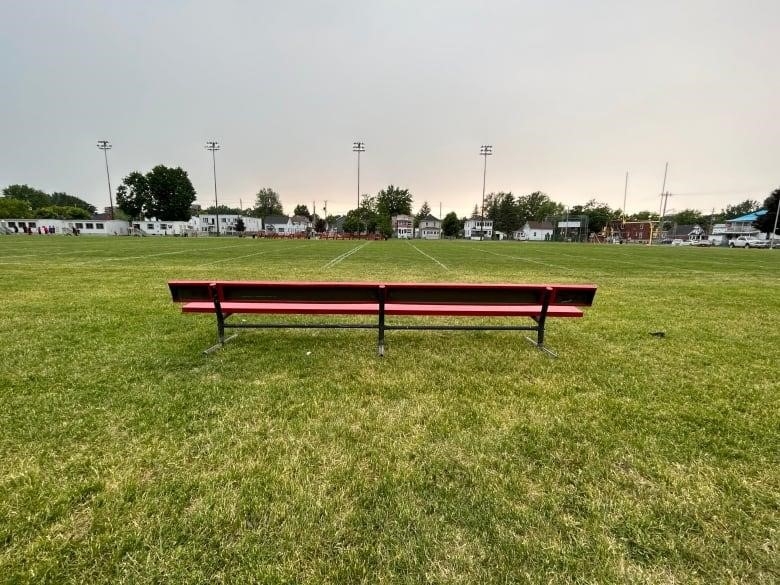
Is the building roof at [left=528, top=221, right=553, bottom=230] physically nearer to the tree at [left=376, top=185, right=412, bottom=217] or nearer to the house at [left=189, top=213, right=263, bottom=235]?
the tree at [left=376, top=185, right=412, bottom=217]

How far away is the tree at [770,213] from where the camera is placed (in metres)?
64.4

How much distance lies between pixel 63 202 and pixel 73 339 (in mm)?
169525

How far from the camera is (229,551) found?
1938 millimetres

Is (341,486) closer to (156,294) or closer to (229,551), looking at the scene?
(229,551)

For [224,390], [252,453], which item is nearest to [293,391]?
[224,390]

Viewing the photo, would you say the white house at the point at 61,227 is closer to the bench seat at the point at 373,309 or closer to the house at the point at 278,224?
the house at the point at 278,224

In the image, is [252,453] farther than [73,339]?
No

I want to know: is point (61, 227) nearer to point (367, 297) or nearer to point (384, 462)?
point (367, 297)

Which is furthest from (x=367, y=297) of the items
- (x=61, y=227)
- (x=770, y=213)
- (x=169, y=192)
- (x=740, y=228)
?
(x=740, y=228)

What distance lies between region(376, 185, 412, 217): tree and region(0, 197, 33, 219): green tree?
90384 millimetres

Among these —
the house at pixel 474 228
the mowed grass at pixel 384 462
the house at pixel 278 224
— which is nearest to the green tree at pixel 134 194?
the house at pixel 278 224

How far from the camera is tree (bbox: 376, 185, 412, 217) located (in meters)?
130

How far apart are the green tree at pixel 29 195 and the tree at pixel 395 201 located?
4056 inches

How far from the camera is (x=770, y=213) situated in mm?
65938
